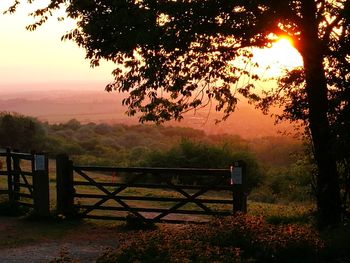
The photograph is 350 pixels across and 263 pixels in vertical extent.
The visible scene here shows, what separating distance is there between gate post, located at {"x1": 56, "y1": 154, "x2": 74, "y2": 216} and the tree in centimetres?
247

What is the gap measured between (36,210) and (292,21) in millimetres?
7657

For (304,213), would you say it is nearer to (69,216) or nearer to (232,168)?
(232,168)

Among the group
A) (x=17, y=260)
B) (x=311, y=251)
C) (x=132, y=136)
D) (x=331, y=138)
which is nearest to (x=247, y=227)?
(x=311, y=251)

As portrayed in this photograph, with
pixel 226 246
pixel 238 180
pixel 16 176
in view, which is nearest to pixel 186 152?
pixel 16 176

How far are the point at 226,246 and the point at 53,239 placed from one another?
533 cm

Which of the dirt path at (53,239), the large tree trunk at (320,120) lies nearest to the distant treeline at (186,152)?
the large tree trunk at (320,120)

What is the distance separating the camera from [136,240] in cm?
748

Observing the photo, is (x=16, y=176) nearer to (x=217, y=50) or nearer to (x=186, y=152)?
(x=217, y=50)

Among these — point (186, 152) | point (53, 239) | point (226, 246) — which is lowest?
point (53, 239)

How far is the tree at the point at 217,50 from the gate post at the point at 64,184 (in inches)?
97.2

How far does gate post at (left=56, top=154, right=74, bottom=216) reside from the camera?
520 inches

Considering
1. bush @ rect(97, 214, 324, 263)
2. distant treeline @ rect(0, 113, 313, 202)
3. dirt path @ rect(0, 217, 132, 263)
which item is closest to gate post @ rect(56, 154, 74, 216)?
dirt path @ rect(0, 217, 132, 263)

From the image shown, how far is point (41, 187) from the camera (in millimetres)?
13305

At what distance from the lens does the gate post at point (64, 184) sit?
43.3ft
